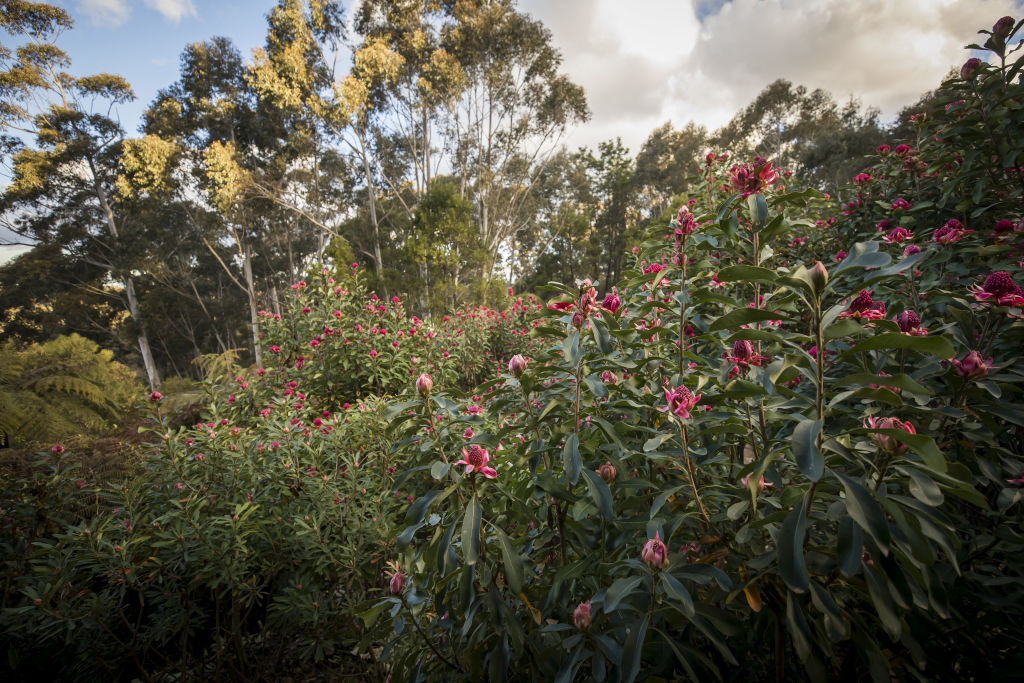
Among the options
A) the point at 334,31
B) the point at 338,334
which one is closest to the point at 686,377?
the point at 338,334

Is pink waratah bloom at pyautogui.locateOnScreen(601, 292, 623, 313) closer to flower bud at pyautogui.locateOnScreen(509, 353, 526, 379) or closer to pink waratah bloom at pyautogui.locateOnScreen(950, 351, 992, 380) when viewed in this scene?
flower bud at pyautogui.locateOnScreen(509, 353, 526, 379)

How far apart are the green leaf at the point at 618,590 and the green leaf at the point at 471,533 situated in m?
0.25

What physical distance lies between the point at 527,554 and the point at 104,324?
23.2 m

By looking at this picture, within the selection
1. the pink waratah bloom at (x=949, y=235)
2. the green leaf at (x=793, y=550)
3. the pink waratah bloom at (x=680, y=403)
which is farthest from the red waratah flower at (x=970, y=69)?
the green leaf at (x=793, y=550)

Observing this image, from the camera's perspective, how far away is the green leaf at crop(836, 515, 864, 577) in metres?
0.53

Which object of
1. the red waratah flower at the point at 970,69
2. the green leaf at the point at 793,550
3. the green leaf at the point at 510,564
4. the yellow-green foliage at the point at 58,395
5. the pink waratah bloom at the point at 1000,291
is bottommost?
the yellow-green foliage at the point at 58,395

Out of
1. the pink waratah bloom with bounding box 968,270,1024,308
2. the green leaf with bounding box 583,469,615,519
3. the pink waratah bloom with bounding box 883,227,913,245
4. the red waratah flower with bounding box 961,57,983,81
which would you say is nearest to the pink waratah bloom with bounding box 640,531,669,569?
the green leaf with bounding box 583,469,615,519

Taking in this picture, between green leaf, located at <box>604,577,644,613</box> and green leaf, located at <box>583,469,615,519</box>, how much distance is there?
12cm

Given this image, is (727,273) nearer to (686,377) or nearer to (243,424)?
(686,377)

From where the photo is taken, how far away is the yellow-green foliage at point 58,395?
3389 mm

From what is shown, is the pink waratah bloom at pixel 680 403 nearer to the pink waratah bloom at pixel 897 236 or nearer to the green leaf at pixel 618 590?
the green leaf at pixel 618 590

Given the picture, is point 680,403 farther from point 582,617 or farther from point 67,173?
point 67,173

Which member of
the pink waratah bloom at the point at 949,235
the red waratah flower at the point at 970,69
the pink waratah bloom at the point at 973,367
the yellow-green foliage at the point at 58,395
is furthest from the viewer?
the yellow-green foliage at the point at 58,395

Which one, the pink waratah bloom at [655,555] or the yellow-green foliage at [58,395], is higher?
the pink waratah bloom at [655,555]
